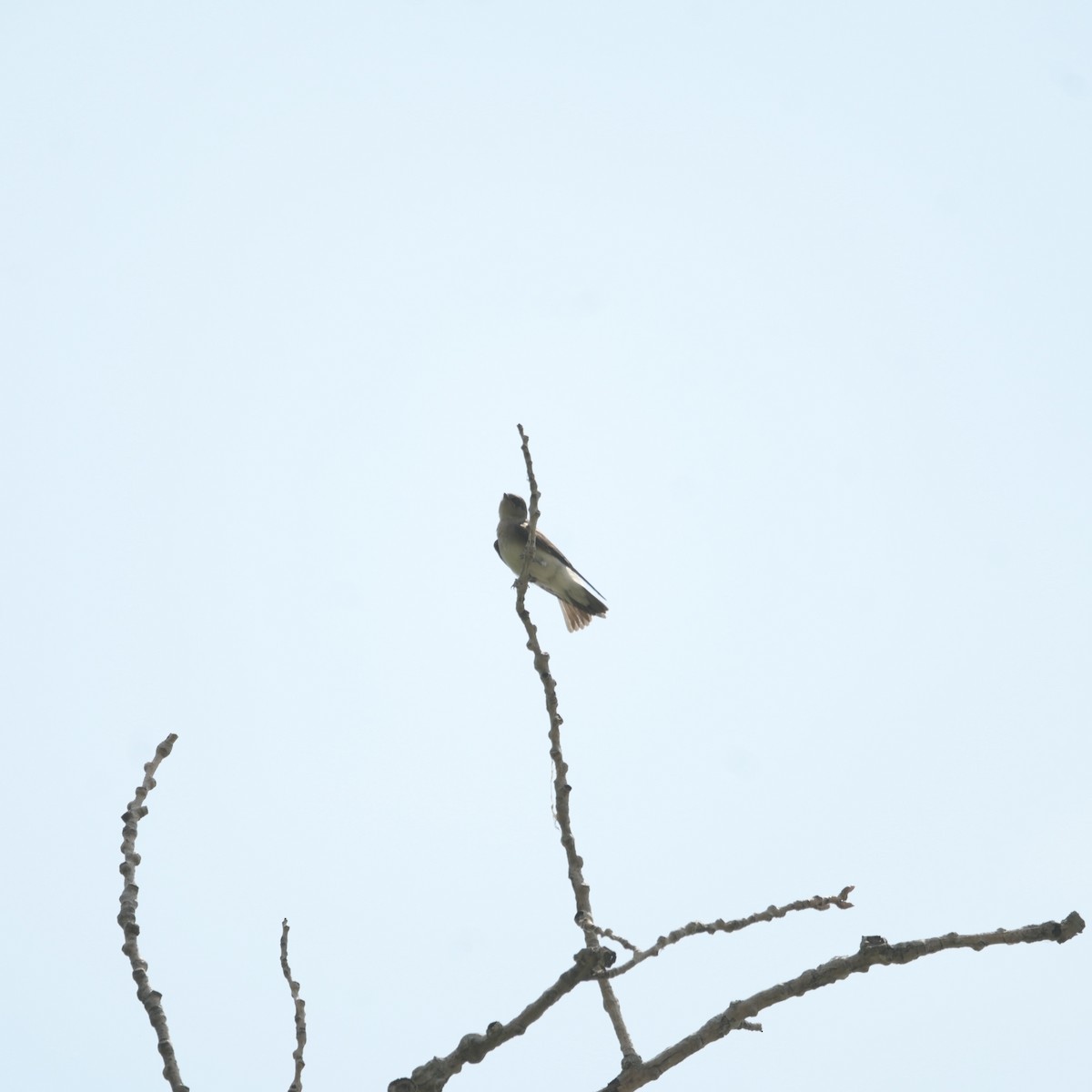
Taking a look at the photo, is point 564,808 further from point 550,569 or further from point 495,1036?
point 550,569

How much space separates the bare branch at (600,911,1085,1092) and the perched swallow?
8.50 metres

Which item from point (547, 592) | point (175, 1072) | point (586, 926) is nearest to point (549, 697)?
point (586, 926)

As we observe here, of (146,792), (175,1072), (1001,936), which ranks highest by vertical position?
(146,792)

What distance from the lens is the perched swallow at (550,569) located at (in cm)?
1239

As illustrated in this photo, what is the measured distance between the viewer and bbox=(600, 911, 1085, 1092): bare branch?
362 centimetres

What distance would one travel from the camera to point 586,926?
13.5 ft

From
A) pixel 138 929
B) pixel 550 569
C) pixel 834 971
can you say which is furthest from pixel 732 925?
pixel 550 569

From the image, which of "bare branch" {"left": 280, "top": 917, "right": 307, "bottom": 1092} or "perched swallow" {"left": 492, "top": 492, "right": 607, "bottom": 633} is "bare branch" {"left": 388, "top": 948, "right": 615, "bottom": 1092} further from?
"perched swallow" {"left": 492, "top": 492, "right": 607, "bottom": 633}

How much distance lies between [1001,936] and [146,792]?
260cm

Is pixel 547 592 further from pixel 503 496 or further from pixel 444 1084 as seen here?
pixel 444 1084

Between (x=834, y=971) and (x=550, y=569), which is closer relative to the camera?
(x=834, y=971)

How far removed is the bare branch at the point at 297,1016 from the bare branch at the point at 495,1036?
1.75ft

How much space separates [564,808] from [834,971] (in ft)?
3.74

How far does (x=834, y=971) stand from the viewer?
371cm
